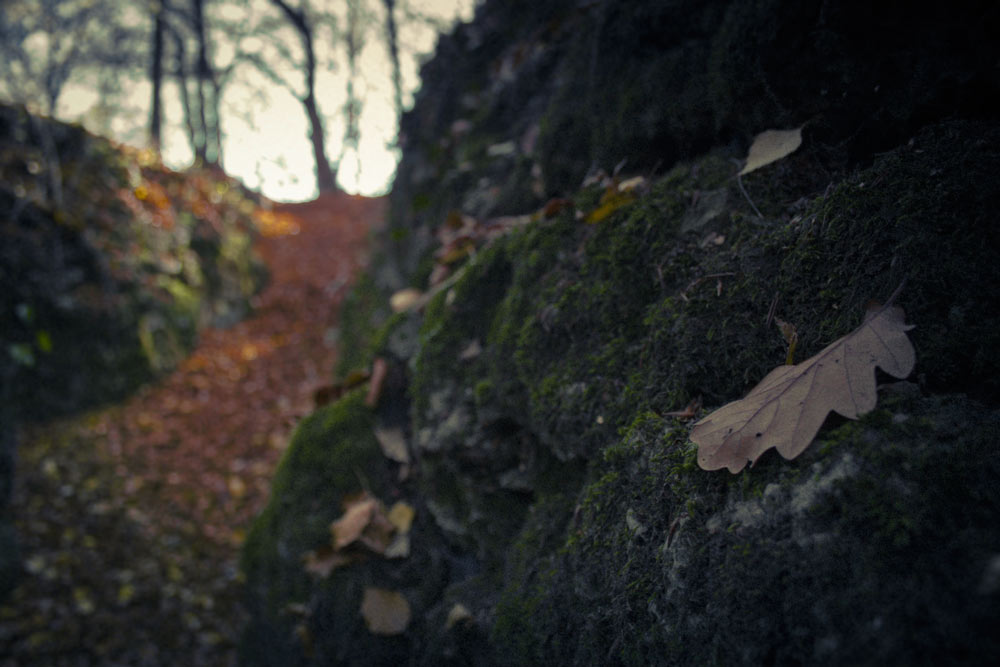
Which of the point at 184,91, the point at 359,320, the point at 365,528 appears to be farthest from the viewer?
the point at 184,91

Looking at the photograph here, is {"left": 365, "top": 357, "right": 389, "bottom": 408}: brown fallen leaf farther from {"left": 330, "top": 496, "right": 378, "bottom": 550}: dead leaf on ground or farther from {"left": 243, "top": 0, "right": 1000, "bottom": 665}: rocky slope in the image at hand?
{"left": 330, "top": 496, "right": 378, "bottom": 550}: dead leaf on ground

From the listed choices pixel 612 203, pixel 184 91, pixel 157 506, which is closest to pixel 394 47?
pixel 184 91

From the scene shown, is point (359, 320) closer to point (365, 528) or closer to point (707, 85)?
point (365, 528)

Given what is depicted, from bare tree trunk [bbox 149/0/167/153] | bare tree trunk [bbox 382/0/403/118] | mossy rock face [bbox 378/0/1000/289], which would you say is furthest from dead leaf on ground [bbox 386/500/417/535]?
bare tree trunk [bbox 382/0/403/118]

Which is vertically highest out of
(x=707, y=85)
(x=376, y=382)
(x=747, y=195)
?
(x=707, y=85)

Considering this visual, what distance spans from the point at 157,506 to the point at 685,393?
445 centimetres

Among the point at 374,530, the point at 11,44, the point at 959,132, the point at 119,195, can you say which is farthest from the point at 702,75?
the point at 11,44

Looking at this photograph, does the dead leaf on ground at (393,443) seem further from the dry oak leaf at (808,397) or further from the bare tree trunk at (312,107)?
the bare tree trunk at (312,107)

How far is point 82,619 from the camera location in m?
3.25

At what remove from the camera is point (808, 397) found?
0.87 meters

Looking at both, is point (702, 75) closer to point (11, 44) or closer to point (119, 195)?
point (119, 195)

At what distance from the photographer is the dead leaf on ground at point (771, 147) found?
4.15 feet

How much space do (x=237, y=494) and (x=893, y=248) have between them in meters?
4.79

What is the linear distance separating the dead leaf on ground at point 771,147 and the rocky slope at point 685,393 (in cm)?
5
